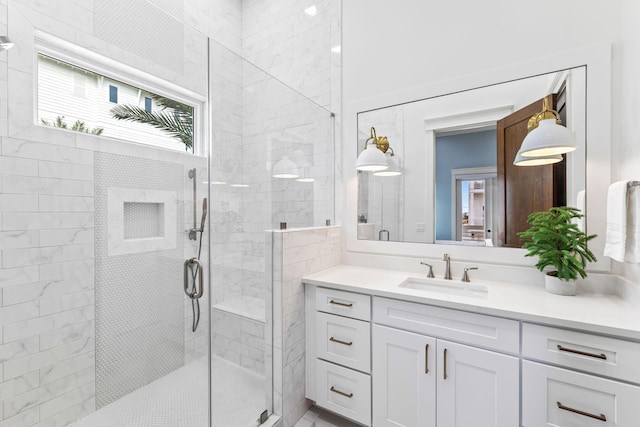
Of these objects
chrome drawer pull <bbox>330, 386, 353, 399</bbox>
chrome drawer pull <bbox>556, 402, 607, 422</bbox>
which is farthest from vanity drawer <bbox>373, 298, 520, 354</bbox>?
chrome drawer pull <bbox>330, 386, 353, 399</bbox>

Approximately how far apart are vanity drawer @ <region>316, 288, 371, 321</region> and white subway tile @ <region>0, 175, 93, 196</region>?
143cm

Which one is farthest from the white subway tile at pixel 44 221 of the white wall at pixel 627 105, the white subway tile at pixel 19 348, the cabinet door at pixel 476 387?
the white wall at pixel 627 105

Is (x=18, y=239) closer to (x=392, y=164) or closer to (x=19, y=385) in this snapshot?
(x=19, y=385)

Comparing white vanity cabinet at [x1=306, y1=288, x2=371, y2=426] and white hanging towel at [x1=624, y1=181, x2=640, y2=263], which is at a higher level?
white hanging towel at [x1=624, y1=181, x2=640, y2=263]

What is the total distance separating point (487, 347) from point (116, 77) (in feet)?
7.96

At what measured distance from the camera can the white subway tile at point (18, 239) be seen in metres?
1.32

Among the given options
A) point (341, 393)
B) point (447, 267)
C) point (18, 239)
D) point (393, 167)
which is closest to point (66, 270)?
point (18, 239)

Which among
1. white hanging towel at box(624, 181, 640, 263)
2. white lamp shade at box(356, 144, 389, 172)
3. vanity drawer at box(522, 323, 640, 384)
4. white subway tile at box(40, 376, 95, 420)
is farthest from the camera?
white lamp shade at box(356, 144, 389, 172)

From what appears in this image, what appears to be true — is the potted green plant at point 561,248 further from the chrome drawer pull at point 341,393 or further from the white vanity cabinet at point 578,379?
the chrome drawer pull at point 341,393

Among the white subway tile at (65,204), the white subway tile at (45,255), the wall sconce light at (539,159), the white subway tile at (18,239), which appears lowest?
the white subway tile at (45,255)

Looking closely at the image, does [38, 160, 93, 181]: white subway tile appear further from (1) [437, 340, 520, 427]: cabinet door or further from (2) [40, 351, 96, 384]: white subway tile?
(1) [437, 340, 520, 427]: cabinet door

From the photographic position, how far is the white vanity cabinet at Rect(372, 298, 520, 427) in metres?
1.28

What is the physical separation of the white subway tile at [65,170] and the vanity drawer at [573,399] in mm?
2326

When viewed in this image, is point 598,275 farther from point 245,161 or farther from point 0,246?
point 0,246
